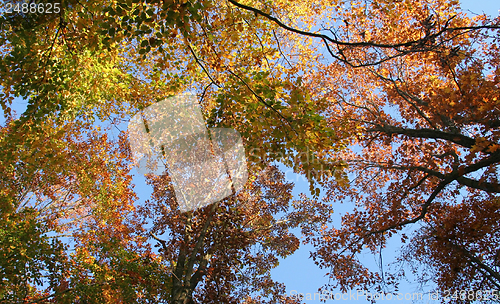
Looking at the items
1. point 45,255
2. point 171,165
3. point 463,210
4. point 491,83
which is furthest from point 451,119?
point 45,255

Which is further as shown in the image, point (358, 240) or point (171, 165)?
point (171, 165)

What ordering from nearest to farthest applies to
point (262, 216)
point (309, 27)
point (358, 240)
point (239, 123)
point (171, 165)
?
point (239, 123) < point (358, 240) < point (171, 165) < point (309, 27) < point (262, 216)

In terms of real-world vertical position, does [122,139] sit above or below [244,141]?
above

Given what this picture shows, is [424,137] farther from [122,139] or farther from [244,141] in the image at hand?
[122,139]

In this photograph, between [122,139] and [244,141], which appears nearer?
[244,141]

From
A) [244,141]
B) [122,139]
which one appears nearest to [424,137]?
[244,141]

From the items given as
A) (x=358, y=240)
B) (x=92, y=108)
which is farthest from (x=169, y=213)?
(x=358, y=240)

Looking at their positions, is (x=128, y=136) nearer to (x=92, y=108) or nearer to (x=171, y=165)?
(x=92, y=108)

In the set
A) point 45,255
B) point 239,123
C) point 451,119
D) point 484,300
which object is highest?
point 451,119

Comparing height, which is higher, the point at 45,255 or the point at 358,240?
the point at 358,240

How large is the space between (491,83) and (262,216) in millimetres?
8371

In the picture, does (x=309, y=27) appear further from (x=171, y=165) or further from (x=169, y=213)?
(x=169, y=213)

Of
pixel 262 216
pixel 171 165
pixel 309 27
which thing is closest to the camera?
pixel 171 165

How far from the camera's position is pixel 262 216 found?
1164cm
